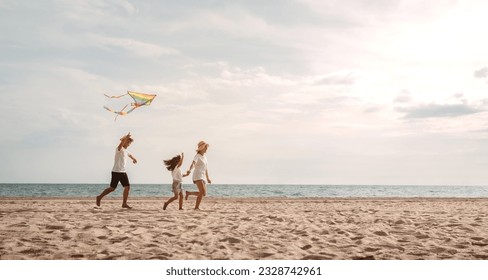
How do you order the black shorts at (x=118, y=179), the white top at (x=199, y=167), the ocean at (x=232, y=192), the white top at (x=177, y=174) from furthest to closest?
1. the ocean at (x=232, y=192)
2. the white top at (x=177, y=174)
3. the white top at (x=199, y=167)
4. the black shorts at (x=118, y=179)

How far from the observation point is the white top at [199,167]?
10820 mm

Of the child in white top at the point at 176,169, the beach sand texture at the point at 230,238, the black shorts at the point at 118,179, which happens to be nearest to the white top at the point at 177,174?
the child in white top at the point at 176,169

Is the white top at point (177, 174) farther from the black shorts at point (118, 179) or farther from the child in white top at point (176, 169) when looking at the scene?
the black shorts at point (118, 179)

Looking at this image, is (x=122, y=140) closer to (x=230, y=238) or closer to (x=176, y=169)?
(x=176, y=169)

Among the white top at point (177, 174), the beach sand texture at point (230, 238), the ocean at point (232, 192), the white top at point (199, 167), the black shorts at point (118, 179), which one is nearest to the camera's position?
the beach sand texture at point (230, 238)

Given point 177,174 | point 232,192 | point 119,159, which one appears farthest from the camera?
point 232,192

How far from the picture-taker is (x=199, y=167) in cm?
1088

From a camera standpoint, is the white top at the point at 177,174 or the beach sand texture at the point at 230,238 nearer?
the beach sand texture at the point at 230,238

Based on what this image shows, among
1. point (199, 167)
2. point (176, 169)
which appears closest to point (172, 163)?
point (176, 169)

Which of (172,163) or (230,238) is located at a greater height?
(172,163)

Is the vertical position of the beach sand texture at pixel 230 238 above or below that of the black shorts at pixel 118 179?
below

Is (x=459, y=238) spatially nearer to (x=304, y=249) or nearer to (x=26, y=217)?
(x=304, y=249)

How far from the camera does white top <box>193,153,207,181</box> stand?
10.8 meters
